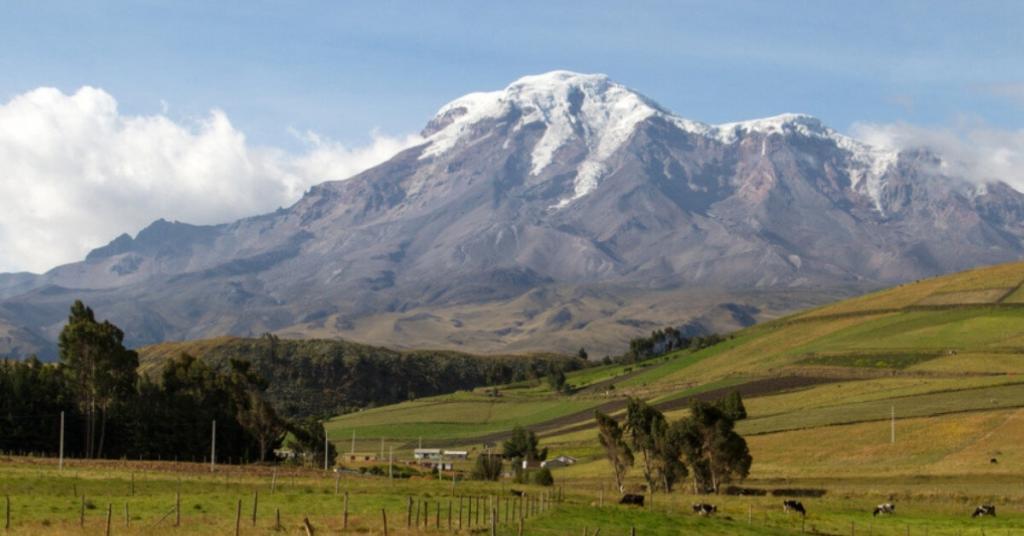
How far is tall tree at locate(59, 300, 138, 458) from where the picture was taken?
381 ft

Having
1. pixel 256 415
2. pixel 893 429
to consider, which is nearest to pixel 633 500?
pixel 893 429

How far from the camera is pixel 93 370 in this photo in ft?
384

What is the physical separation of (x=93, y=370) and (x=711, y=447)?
56.3 meters

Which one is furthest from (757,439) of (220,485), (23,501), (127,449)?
(23,501)

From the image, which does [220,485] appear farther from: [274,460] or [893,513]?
[274,460]

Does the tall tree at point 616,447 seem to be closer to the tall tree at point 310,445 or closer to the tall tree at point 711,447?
the tall tree at point 711,447

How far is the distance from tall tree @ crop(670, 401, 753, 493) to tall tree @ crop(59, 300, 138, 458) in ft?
169

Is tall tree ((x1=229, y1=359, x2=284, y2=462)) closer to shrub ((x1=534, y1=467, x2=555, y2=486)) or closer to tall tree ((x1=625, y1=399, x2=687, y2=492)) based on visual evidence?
shrub ((x1=534, y1=467, x2=555, y2=486))

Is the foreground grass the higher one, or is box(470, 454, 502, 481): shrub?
box(470, 454, 502, 481): shrub

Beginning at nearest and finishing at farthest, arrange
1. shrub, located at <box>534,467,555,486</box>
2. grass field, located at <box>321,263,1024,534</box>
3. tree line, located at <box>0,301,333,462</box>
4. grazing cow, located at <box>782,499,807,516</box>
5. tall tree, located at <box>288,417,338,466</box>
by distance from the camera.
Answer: grazing cow, located at <box>782,499,807,516</box>
grass field, located at <box>321,263,1024,534</box>
tree line, located at <box>0,301,333,462</box>
shrub, located at <box>534,467,555,486</box>
tall tree, located at <box>288,417,338,466</box>

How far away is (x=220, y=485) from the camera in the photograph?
7688 centimetres

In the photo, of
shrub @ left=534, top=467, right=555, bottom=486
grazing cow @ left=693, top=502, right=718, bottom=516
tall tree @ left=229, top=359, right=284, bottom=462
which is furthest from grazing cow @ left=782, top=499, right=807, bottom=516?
tall tree @ left=229, top=359, right=284, bottom=462

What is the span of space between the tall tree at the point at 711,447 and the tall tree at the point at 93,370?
51.6 m

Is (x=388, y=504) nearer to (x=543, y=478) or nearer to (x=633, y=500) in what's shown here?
(x=633, y=500)
